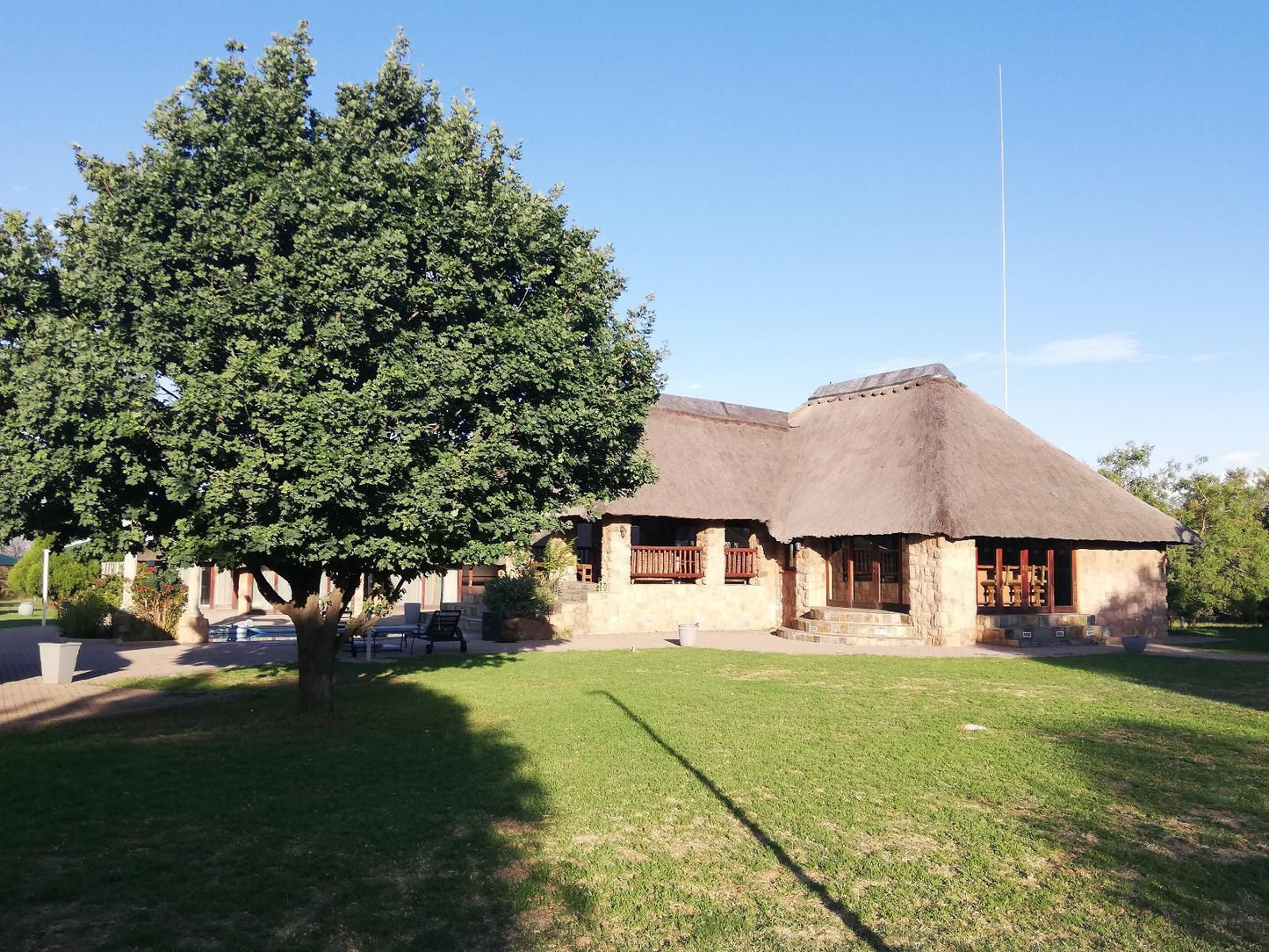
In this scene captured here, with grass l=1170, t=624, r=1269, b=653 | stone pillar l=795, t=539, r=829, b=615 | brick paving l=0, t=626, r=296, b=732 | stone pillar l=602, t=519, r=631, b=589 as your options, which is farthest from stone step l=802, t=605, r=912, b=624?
brick paving l=0, t=626, r=296, b=732

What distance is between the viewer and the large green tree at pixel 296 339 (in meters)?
9.52

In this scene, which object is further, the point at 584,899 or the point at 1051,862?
the point at 1051,862

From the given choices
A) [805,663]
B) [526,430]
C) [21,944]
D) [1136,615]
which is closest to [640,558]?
[805,663]

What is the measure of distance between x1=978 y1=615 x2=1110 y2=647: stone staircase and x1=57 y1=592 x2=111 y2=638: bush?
23922 millimetres

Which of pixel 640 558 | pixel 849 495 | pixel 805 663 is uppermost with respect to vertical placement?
pixel 849 495

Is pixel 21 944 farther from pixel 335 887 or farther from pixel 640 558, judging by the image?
pixel 640 558

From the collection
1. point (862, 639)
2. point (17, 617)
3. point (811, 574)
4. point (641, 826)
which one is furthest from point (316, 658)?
point (17, 617)

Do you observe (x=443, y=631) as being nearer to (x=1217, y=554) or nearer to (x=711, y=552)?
(x=711, y=552)

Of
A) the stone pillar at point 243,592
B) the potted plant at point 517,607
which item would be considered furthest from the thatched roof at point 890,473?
the stone pillar at point 243,592

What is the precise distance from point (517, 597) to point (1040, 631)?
14540 millimetres

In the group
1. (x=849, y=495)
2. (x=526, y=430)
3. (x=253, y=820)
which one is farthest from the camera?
(x=849, y=495)

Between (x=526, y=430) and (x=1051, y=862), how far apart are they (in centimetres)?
723

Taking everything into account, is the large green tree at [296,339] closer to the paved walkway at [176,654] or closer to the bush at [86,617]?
the paved walkway at [176,654]

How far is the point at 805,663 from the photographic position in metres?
18.8
